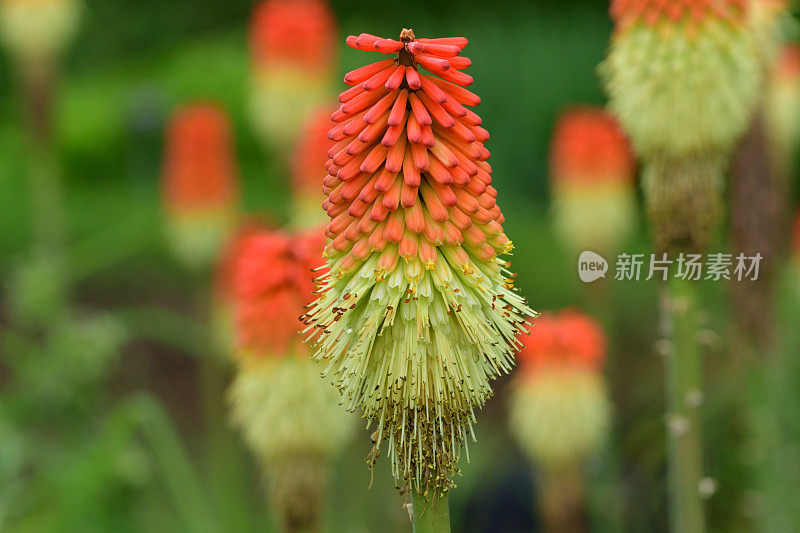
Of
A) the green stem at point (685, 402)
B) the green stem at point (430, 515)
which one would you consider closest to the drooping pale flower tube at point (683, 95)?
the green stem at point (685, 402)

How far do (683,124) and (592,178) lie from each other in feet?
11.1

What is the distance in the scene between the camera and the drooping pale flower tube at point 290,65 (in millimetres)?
6516

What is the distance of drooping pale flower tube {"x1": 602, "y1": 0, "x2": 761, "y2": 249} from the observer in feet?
10.3

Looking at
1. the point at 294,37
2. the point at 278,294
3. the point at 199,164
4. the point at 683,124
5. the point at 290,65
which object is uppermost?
the point at 294,37

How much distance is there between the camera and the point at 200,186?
23.0 ft

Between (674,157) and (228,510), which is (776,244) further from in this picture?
(228,510)

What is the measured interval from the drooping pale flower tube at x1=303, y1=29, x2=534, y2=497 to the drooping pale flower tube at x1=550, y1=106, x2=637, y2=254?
4786 mm

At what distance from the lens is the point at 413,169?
1.78 meters

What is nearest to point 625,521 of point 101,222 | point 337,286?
point 337,286

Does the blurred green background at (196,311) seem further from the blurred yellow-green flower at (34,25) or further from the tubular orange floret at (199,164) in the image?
the blurred yellow-green flower at (34,25)

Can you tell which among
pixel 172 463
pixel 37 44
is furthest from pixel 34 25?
pixel 172 463

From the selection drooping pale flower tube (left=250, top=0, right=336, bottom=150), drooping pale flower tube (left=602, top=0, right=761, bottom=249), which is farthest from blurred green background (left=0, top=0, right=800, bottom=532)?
drooping pale flower tube (left=602, top=0, right=761, bottom=249)

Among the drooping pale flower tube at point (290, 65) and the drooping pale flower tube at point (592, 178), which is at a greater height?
the drooping pale flower tube at point (290, 65)

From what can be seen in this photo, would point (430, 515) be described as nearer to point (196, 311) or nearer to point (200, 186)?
point (200, 186)
